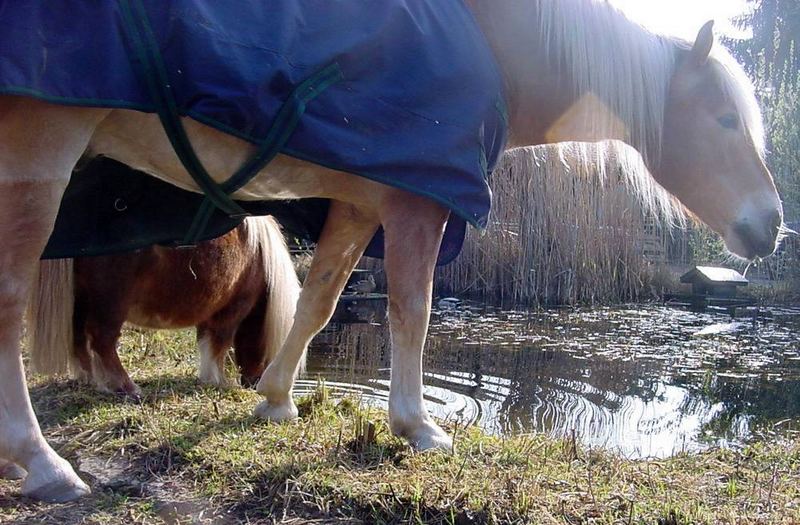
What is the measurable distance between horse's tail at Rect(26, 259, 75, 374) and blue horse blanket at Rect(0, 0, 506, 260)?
1.44m

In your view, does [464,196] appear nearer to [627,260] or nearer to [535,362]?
[535,362]

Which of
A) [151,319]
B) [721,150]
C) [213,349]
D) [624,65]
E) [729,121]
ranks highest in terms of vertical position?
[624,65]

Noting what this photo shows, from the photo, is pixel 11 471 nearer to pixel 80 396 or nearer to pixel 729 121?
pixel 80 396

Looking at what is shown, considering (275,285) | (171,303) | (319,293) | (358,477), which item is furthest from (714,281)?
(358,477)

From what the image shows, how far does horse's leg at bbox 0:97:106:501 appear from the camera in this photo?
5.75ft

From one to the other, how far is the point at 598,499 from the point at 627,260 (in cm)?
780

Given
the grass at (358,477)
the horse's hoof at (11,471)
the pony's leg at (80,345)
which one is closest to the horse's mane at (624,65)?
the grass at (358,477)

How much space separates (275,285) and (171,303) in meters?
0.60

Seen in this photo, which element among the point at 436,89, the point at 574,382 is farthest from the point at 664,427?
the point at 436,89

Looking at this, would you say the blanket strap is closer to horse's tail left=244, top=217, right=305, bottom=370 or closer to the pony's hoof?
the pony's hoof

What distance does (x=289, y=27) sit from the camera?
6.44 feet

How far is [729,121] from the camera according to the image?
2553 millimetres

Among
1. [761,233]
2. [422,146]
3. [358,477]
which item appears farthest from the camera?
[761,233]

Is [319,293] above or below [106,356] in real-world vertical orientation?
above
